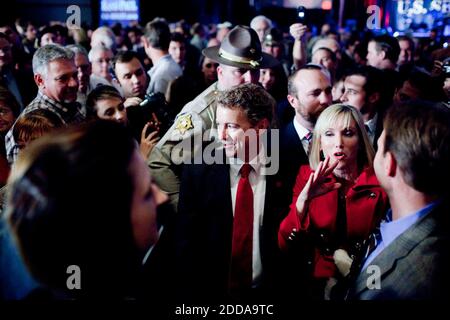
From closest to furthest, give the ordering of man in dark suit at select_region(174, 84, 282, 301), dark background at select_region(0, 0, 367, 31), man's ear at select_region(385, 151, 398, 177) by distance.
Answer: man's ear at select_region(385, 151, 398, 177) < man in dark suit at select_region(174, 84, 282, 301) < dark background at select_region(0, 0, 367, 31)

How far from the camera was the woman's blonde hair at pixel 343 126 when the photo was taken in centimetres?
205

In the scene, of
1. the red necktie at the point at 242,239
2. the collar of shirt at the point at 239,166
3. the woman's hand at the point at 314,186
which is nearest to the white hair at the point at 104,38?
the collar of shirt at the point at 239,166

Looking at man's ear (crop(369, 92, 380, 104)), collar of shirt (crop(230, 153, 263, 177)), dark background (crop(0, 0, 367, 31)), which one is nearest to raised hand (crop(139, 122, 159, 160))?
collar of shirt (crop(230, 153, 263, 177))

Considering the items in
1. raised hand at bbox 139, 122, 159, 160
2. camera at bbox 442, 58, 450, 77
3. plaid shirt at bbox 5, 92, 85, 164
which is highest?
camera at bbox 442, 58, 450, 77

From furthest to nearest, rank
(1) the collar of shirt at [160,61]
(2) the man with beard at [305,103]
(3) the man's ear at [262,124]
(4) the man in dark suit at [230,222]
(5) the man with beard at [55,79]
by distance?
(1) the collar of shirt at [160,61], (5) the man with beard at [55,79], (2) the man with beard at [305,103], (3) the man's ear at [262,124], (4) the man in dark suit at [230,222]

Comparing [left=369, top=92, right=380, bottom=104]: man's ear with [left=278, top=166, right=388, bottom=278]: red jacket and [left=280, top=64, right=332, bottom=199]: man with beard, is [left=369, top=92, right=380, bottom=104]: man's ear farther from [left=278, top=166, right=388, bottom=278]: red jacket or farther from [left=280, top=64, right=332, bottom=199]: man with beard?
[left=278, top=166, right=388, bottom=278]: red jacket

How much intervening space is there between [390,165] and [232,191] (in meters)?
0.71

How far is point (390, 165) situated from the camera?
129 cm

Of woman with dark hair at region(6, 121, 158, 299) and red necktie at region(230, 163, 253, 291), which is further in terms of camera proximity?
red necktie at region(230, 163, 253, 291)

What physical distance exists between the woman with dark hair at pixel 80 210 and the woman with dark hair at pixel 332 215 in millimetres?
878

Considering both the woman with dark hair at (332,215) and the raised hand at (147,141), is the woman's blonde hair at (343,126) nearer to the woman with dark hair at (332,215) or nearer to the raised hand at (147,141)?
the woman with dark hair at (332,215)

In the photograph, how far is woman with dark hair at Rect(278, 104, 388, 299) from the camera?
5.50 feet

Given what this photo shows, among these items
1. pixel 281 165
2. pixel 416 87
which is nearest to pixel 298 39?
pixel 416 87

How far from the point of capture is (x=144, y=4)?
13844 millimetres
